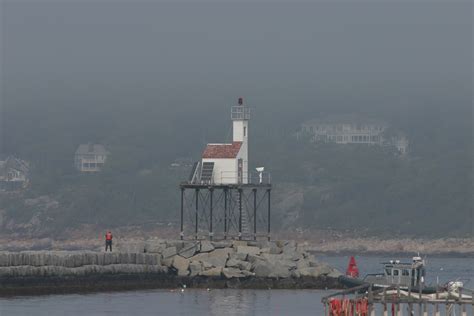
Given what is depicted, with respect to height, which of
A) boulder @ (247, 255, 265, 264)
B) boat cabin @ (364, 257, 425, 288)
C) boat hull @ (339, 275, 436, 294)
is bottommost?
boat hull @ (339, 275, 436, 294)

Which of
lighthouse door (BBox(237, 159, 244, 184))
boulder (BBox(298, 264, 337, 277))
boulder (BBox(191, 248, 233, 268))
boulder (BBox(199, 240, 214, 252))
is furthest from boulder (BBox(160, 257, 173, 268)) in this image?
lighthouse door (BBox(237, 159, 244, 184))

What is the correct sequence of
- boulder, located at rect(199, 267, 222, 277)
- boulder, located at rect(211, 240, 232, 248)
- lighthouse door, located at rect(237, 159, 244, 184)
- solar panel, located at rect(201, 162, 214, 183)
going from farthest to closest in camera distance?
lighthouse door, located at rect(237, 159, 244, 184) → solar panel, located at rect(201, 162, 214, 183) → boulder, located at rect(211, 240, 232, 248) → boulder, located at rect(199, 267, 222, 277)

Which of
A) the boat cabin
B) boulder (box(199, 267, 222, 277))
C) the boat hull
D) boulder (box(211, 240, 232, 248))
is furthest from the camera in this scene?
boulder (box(211, 240, 232, 248))

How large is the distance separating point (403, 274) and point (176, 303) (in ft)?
29.8

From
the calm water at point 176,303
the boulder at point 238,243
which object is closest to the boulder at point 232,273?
the calm water at point 176,303

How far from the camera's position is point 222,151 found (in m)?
92.5

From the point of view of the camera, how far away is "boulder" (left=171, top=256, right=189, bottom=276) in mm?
86188

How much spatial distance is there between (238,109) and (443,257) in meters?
→ 56.2

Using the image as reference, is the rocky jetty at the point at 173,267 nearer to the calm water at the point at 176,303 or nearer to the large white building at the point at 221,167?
the calm water at the point at 176,303

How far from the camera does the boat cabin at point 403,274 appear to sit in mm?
74375

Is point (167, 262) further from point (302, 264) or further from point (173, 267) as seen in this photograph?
point (302, 264)

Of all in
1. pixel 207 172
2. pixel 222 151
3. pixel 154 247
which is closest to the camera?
pixel 154 247

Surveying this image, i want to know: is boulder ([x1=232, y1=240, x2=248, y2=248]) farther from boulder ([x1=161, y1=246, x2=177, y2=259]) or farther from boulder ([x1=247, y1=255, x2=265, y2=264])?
boulder ([x1=161, y1=246, x2=177, y2=259])

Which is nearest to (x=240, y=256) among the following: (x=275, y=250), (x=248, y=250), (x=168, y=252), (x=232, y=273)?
(x=248, y=250)
